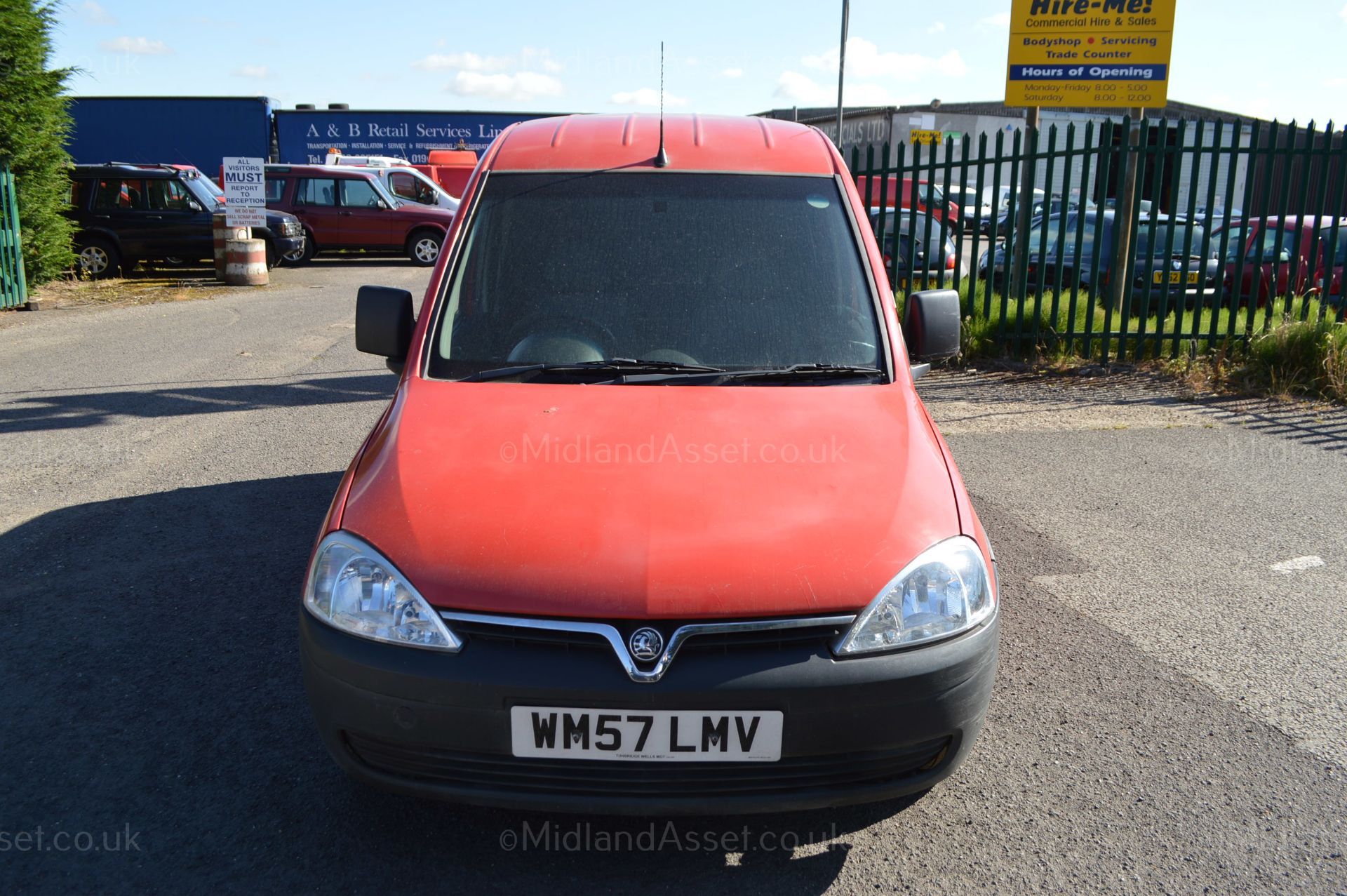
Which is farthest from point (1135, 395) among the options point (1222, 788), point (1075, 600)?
point (1222, 788)

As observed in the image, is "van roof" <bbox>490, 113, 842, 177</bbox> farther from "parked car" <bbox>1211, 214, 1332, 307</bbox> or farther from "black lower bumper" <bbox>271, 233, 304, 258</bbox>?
"black lower bumper" <bbox>271, 233, 304, 258</bbox>

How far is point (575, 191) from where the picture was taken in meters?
3.66

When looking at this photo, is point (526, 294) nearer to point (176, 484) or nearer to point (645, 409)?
point (645, 409)

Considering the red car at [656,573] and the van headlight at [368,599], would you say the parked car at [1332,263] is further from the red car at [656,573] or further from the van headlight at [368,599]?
the van headlight at [368,599]

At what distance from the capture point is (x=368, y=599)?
2.40 m

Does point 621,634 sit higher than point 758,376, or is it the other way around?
point 758,376

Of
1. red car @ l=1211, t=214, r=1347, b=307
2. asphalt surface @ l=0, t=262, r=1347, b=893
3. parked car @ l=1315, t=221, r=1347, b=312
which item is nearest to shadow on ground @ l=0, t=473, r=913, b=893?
asphalt surface @ l=0, t=262, r=1347, b=893

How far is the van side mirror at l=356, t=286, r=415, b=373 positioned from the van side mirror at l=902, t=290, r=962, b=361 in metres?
1.76

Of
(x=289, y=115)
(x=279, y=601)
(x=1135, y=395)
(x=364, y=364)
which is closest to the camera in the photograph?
(x=279, y=601)

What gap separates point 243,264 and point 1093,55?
13.5m

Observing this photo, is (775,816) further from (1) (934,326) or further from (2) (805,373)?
(1) (934,326)

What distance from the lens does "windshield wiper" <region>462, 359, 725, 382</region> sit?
3219 mm

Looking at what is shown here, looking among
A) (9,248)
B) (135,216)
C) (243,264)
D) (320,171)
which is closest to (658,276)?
(9,248)

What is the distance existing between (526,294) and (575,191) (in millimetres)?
469
